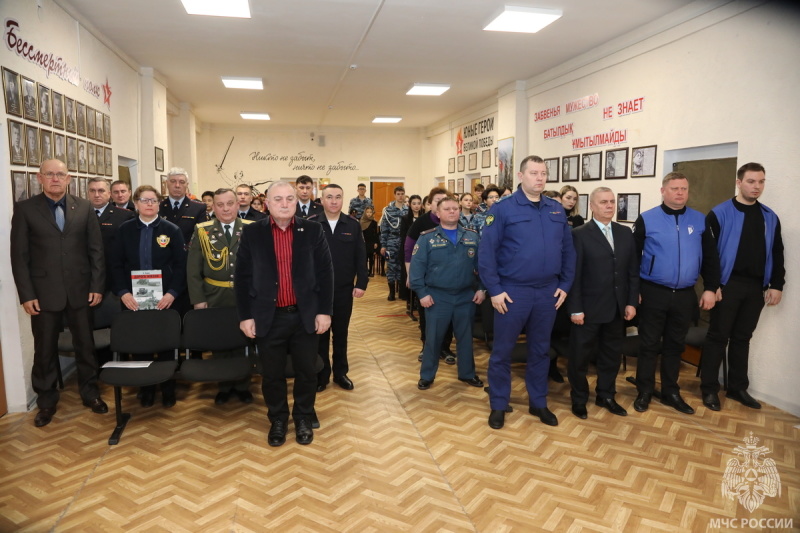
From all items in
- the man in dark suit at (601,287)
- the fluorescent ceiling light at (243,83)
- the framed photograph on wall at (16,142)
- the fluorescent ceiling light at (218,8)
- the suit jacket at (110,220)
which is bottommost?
the man in dark suit at (601,287)

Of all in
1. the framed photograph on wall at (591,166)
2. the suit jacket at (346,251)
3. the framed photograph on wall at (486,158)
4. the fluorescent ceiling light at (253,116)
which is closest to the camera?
the suit jacket at (346,251)

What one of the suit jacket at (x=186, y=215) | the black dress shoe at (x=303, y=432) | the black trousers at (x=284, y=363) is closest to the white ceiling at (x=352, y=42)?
the suit jacket at (x=186, y=215)

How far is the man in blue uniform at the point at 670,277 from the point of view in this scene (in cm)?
376

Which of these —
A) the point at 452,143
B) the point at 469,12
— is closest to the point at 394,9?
the point at 469,12

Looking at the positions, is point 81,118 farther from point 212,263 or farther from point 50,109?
point 212,263

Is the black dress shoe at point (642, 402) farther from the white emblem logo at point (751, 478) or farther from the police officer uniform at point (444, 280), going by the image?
the police officer uniform at point (444, 280)

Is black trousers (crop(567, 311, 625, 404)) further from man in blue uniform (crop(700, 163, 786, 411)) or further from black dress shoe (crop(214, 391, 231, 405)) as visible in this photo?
black dress shoe (crop(214, 391, 231, 405))

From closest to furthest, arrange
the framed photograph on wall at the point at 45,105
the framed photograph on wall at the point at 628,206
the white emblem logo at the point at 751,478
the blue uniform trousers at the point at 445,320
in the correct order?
the white emblem logo at the point at 751,478 → the blue uniform trousers at the point at 445,320 → the framed photograph on wall at the point at 45,105 → the framed photograph on wall at the point at 628,206

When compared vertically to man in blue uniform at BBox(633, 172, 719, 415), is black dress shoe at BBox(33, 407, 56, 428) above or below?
below

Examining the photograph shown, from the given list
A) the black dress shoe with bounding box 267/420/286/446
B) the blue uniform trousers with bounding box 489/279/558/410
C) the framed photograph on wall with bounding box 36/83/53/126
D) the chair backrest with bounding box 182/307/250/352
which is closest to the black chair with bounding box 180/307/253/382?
the chair backrest with bounding box 182/307/250/352

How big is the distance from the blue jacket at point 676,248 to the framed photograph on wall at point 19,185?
16.0 feet

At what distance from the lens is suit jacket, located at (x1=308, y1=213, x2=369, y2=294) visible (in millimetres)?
4125

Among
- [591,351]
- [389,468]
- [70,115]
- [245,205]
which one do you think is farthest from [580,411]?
[70,115]

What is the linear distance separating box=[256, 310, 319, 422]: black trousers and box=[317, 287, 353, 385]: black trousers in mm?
638
